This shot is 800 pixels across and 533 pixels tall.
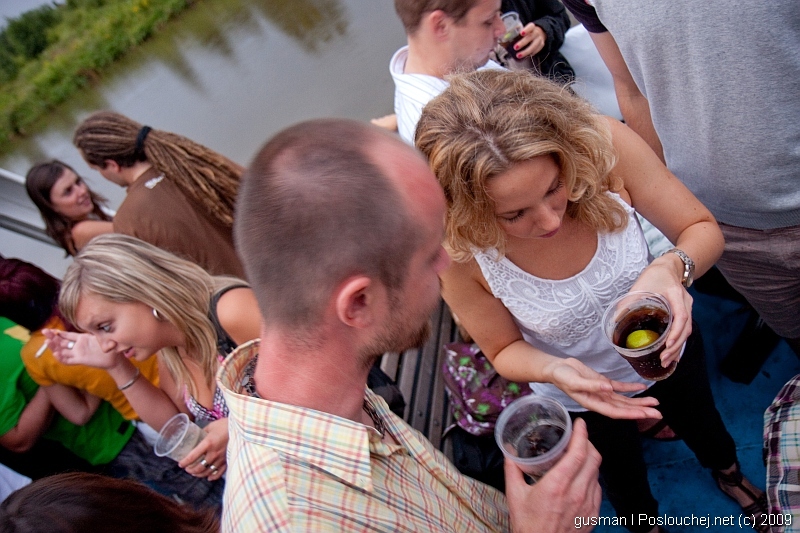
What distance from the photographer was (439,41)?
261cm

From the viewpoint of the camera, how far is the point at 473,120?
60.5 inches

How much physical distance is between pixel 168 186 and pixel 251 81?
5657 mm

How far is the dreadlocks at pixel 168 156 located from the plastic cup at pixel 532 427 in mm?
2225

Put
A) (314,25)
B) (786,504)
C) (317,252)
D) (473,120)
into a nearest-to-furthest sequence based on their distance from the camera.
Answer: (317,252)
(786,504)
(473,120)
(314,25)

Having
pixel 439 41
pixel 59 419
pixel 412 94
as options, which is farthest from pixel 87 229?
pixel 439 41

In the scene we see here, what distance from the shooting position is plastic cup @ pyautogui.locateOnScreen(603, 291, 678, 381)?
4.79 ft

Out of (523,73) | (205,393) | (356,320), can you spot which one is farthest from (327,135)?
(205,393)

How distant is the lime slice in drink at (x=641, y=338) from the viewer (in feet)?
4.80

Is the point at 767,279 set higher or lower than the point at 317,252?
lower

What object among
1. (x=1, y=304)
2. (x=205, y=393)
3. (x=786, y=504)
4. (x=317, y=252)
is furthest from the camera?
(x=1, y=304)

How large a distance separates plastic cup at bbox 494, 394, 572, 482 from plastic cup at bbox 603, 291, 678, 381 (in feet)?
0.79

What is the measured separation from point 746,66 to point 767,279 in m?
0.82

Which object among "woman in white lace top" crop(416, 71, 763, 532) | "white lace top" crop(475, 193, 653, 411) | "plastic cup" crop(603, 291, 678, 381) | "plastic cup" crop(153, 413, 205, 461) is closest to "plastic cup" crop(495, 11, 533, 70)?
"woman in white lace top" crop(416, 71, 763, 532)

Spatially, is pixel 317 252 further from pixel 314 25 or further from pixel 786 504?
pixel 314 25
